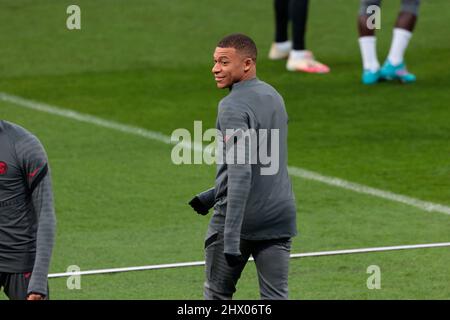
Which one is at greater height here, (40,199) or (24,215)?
(40,199)

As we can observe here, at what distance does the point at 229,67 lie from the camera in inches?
279

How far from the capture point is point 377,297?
897cm

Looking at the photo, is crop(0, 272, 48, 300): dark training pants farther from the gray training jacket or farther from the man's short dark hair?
the man's short dark hair

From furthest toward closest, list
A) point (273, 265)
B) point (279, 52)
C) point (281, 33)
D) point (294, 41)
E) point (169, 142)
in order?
point (279, 52), point (281, 33), point (294, 41), point (169, 142), point (273, 265)

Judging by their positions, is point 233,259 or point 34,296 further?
point 233,259

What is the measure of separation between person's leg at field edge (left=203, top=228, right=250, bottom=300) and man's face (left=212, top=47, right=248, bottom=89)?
2.61ft

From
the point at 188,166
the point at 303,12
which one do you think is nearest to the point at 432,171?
the point at 188,166

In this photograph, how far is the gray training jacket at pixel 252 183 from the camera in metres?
6.92

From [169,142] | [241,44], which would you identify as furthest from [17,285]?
[169,142]

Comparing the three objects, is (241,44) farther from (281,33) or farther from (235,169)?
(281,33)

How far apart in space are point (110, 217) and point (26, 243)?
4290 millimetres

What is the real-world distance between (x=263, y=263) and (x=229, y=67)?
3.39ft

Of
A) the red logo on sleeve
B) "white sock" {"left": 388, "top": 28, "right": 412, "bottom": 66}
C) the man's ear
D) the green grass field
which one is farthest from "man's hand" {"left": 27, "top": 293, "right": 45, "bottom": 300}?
"white sock" {"left": 388, "top": 28, "right": 412, "bottom": 66}

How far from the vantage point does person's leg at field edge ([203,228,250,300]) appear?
7239 millimetres
